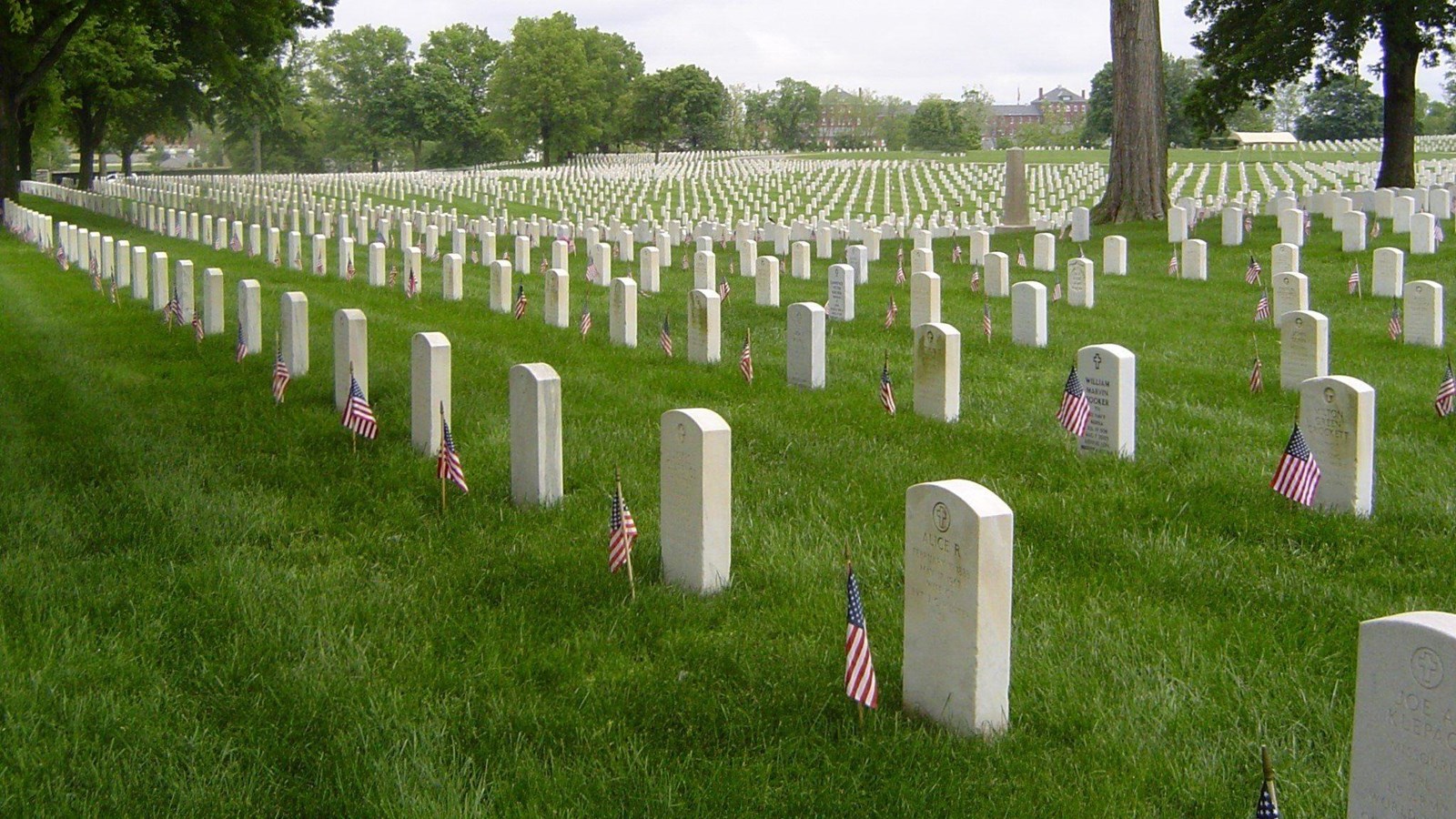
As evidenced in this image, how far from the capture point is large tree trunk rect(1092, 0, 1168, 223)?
24.5 m

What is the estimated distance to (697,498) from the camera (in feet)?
17.1

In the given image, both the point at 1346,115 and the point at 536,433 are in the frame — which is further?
the point at 1346,115

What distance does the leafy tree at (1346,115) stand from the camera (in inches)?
3307

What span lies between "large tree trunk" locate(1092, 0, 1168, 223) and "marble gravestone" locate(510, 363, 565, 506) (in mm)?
20474

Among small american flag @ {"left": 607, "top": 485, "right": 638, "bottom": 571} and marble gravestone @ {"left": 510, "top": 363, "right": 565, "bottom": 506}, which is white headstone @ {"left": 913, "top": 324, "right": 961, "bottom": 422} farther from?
small american flag @ {"left": 607, "top": 485, "right": 638, "bottom": 571}

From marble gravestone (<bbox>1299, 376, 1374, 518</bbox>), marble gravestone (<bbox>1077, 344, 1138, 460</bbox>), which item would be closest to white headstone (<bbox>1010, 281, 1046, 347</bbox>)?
marble gravestone (<bbox>1077, 344, 1138, 460</bbox>)

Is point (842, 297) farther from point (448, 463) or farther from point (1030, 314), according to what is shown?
point (448, 463)

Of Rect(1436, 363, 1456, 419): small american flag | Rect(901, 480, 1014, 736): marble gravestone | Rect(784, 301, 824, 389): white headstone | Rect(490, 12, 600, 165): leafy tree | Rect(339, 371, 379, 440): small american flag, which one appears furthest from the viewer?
Rect(490, 12, 600, 165): leafy tree

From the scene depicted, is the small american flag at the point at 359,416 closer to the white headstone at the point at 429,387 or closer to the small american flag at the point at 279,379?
the white headstone at the point at 429,387

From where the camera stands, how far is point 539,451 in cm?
643

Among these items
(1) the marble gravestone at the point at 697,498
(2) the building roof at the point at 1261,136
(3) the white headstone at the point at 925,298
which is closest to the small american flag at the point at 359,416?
(1) the marble gravestone at the point at 697,498

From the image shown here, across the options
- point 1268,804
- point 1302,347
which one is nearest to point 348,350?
point 1302,347

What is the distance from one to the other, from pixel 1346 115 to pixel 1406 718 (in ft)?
302

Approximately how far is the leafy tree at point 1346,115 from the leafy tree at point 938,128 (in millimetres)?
29045
